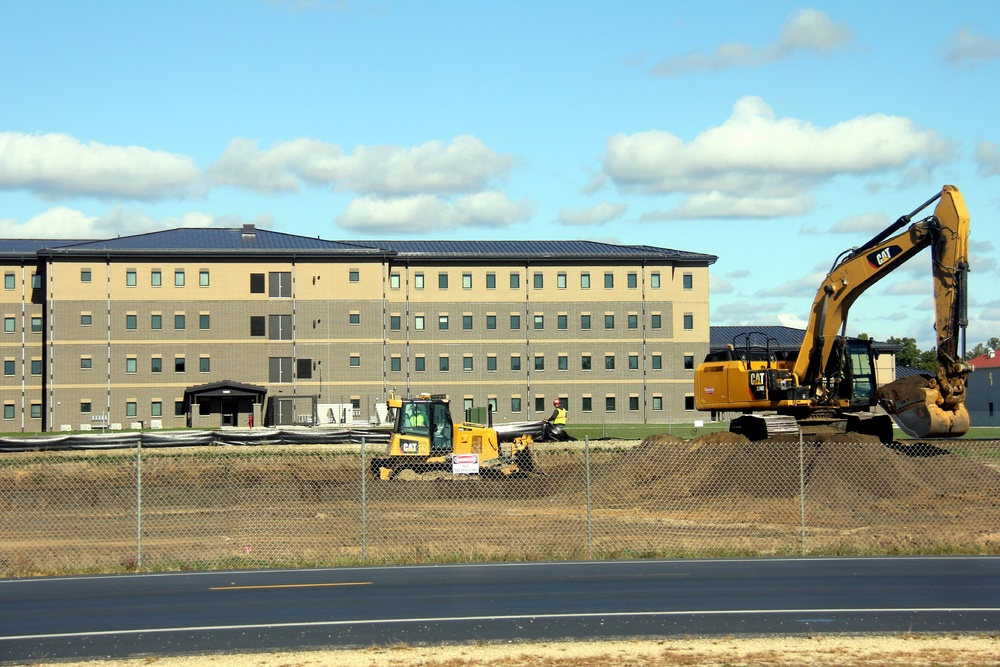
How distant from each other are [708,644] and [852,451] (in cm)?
2046

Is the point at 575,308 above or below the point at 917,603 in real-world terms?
above

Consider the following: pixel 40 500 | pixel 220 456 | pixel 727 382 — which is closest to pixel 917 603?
pixel 727 382

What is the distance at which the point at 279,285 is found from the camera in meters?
83.2

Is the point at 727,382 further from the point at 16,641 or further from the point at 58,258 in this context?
the point at 58,258

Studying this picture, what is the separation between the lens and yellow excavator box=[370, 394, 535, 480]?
3338 centimetres

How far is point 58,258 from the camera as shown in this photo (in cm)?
8150

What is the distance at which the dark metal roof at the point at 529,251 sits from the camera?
86938 mm

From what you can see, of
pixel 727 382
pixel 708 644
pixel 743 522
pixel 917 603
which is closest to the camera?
pixel 708 644

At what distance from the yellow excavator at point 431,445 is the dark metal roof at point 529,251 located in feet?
169

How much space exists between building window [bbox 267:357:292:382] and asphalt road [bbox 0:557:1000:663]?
64829 millimetres

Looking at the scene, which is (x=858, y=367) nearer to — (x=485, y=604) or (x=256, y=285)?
(x=485, y=604)

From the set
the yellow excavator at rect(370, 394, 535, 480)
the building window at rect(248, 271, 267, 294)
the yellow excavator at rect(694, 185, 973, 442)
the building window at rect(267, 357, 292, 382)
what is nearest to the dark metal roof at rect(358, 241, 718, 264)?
the building window at rect(248, 271, 267, 294)

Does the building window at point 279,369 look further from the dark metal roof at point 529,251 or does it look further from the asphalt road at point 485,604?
the asphalt road at point 485,604

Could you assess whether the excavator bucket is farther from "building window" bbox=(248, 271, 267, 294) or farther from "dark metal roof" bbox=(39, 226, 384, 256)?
"building window" bbox=(248, 271, 267, 294)
